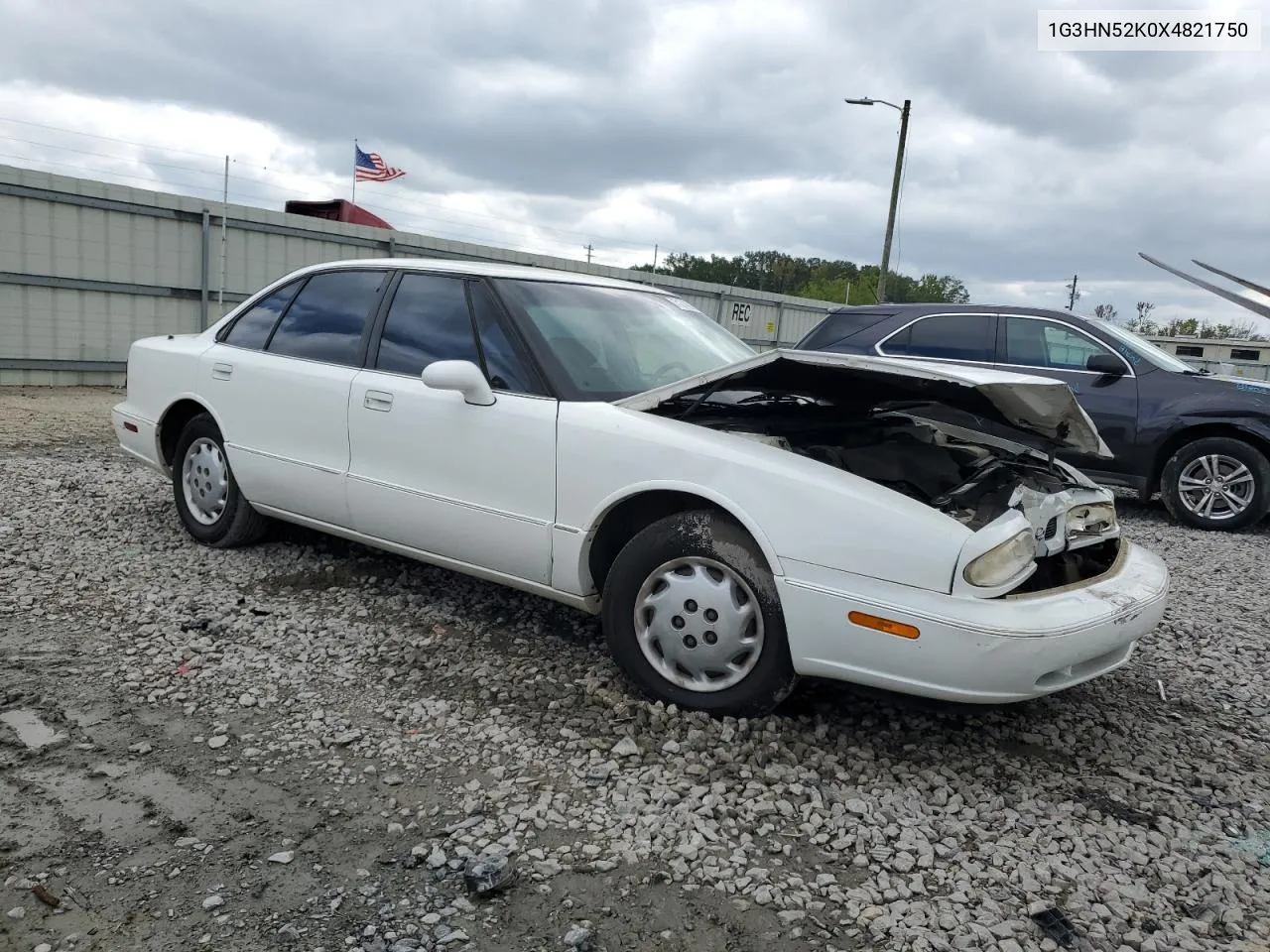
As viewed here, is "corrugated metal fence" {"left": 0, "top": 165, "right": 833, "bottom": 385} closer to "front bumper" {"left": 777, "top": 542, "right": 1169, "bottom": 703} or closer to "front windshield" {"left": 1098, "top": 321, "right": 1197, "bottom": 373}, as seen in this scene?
"front windshield" {"left": 1098, "top": 321, "right": 1197, "bottom": 373}

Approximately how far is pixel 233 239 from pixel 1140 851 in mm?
13031

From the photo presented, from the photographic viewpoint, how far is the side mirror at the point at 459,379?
3.51 meters

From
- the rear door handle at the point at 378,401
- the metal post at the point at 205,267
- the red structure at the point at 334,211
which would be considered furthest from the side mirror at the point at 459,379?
the red structure at the point at 334,211

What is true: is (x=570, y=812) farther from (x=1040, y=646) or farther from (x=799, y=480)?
(x=1040, y=646)

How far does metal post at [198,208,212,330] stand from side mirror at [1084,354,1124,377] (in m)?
10.8

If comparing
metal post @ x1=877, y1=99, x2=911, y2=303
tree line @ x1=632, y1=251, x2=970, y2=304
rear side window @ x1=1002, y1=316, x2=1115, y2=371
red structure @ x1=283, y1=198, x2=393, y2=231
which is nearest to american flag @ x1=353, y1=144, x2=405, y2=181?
red structure @ x1=283, y1=198, x2=393, y2=231

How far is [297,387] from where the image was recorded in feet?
14.3

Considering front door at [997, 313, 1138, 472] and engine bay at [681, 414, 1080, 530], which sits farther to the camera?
front door at [997, 313, 1138, 472]

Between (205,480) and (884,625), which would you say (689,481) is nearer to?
(884,625)

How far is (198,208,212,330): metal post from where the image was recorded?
1251cm

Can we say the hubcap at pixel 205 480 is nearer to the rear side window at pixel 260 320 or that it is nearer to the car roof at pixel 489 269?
the rear side window at pixel 260 320

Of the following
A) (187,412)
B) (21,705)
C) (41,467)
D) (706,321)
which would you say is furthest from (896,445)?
(41,467)

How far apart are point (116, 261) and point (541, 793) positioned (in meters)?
11.5

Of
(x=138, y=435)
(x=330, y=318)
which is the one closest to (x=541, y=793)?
(x=330, y=318)
